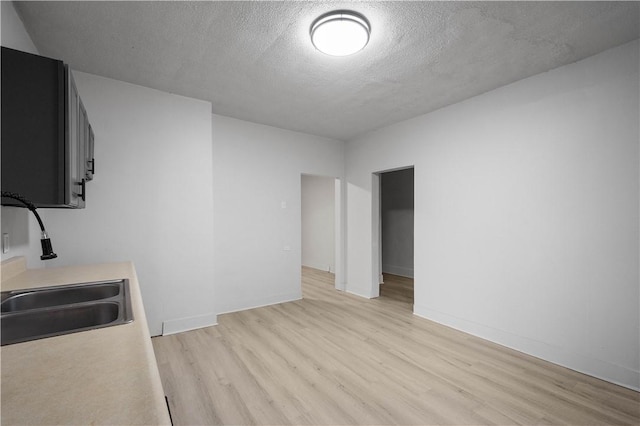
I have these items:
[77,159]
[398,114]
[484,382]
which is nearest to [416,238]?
[398,114]

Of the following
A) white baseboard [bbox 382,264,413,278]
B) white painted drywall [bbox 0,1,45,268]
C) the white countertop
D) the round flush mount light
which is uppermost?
the round flush mount light

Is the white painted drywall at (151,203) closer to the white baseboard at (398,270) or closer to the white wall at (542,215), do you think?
the white wall at (542,215)

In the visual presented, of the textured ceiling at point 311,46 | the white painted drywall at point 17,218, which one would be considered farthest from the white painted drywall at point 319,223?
the white painted drywall at point 17,218

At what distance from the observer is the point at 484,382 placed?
2342 millimetres

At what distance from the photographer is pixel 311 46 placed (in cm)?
234

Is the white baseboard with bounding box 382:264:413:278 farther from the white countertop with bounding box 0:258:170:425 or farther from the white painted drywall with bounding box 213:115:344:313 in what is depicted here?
the white countertop with bounding box 0:258:170:425

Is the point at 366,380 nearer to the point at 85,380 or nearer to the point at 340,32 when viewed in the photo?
the point at 85,380

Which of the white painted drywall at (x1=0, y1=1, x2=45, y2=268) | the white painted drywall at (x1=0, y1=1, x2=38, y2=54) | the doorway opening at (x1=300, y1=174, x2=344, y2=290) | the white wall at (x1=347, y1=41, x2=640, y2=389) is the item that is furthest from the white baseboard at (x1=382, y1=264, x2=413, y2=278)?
the white painted drywall at (x1=0, y1=1, x2=38, y2=54)

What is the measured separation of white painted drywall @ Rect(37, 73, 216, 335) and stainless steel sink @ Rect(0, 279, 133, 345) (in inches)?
57.9

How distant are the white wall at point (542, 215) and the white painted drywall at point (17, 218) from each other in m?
3.83

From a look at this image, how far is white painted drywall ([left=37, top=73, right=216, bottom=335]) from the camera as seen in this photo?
2.88 metres

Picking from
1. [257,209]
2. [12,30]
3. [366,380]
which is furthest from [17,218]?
[366,380]

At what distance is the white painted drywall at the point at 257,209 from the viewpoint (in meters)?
4.04

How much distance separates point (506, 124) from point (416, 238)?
5.49 ft
